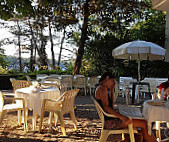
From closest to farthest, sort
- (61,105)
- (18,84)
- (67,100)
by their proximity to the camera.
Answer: (67,100) → (61,105) → (18,84)

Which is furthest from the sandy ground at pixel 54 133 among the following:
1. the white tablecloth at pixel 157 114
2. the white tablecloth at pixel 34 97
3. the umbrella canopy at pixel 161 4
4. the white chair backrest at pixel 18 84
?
the umbrella canopy at pixel 161 4

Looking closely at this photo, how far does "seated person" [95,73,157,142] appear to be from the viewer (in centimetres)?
307

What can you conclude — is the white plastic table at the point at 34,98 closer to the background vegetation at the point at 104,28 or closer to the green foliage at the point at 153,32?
the background vegetation at the point at 104,28

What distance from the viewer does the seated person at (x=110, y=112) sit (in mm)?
3074

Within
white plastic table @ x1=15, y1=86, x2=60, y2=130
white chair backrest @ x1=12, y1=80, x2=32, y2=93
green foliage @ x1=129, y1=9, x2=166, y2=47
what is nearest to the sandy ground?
white plastic table @ x1=15, y1=86, x2=60, y2=130

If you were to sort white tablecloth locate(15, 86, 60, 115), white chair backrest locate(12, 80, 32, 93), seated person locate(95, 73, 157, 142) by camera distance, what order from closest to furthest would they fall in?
1. seated person locate(95, 73, 157, 142)
2. white tablecloth locate(15, 86, 60, 115)
3. white chair backrest locate(12, 80, 32, 93)

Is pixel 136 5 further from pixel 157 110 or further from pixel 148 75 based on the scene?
pixel 157 110

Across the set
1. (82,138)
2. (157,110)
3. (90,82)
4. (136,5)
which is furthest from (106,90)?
(136,5)

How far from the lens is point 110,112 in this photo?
10.1ft

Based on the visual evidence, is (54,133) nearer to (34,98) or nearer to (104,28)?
(34,98)

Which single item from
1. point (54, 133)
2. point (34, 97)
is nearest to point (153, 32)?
point (34, 97)

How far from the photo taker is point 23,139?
3.94m

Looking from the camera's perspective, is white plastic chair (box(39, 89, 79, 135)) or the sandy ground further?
white plastic chair (box(39, 89, 79, 135))

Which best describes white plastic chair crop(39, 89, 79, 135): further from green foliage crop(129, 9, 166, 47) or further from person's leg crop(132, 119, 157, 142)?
green foliage crop(129, 9, 166, 47)
